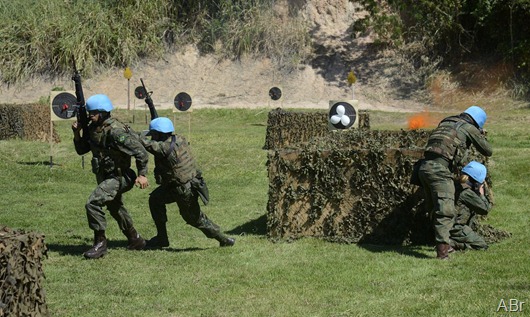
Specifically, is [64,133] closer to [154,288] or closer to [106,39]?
[106,39]

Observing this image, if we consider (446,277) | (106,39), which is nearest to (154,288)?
(446,277)

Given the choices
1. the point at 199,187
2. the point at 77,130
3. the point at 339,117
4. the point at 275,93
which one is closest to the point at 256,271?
the point at 199,187

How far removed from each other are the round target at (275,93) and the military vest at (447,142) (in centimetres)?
2704

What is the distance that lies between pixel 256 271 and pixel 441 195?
2.33 m

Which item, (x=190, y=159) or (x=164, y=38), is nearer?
(x=190, y=159)

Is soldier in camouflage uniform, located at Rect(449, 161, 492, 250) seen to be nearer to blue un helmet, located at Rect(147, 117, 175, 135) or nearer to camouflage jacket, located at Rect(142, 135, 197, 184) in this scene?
camouflage jacket, located at Rect(142, 135, 197, 184)

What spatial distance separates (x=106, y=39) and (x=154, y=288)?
34.0 metres

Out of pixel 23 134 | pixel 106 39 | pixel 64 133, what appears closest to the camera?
pixel 23 134

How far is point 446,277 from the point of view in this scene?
29.8 ft

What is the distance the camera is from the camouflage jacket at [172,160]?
33.7 feet

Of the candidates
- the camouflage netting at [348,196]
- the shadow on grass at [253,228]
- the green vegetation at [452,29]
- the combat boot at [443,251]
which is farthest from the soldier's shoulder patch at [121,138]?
the green vegetation at [452,29]

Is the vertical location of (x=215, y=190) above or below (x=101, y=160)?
below

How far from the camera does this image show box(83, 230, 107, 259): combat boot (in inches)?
406

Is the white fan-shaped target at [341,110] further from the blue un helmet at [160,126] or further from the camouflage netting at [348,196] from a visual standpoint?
the blue un helmet at [160,126]
